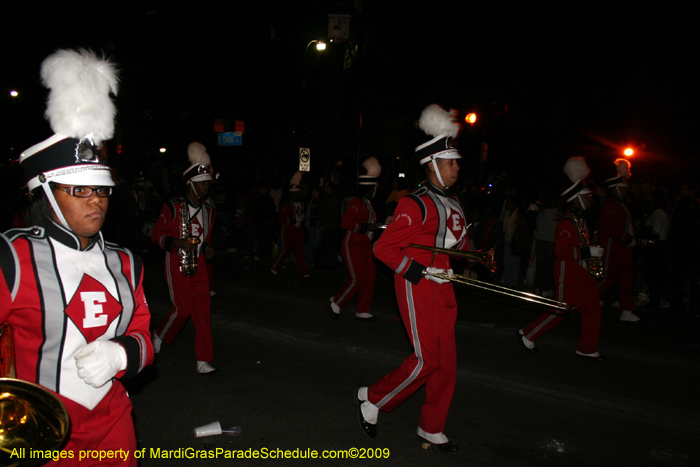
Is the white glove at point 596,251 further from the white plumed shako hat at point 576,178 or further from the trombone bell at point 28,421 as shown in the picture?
the trombone bell at point 28,421

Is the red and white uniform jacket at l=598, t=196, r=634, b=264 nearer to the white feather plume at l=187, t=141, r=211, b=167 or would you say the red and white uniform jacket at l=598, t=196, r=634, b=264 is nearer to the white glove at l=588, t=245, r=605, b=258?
the white glove at l=588, t=245, r=605, b=258

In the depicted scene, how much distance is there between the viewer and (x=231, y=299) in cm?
900

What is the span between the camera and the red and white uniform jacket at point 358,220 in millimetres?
7598

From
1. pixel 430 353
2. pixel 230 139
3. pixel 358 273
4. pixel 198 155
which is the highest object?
pixel 230 139

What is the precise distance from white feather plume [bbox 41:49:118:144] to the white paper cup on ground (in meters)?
2.63

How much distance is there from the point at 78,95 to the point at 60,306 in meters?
0.86

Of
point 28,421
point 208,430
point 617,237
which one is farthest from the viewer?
point 617,237

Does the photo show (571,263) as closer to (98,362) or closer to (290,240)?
(98,362)

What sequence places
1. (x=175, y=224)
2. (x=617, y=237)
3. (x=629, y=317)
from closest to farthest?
(x=175, y=224), (x=617, y=237), (x=629, y=317)

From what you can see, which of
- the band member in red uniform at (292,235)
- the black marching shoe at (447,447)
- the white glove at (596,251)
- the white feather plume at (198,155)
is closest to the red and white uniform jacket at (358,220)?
the white feather plume at (198,155)

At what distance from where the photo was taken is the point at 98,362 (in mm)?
1938

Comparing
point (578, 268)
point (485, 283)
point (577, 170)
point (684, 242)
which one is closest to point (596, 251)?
point (578, 268)

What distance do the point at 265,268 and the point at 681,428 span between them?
9703 mm

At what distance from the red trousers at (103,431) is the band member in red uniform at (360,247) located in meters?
5.51
